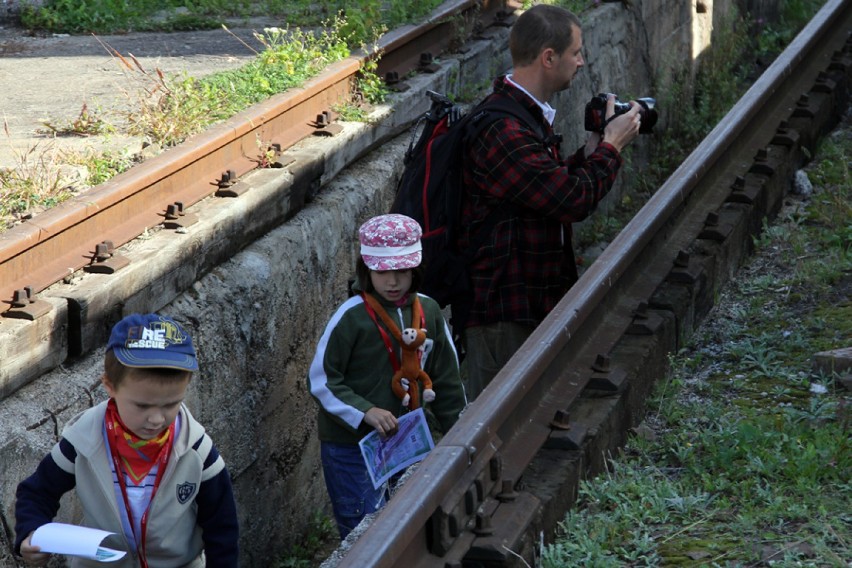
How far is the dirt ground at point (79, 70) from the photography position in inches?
270

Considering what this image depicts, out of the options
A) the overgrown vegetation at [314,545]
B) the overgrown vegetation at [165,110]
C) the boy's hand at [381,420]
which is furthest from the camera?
the overgrown vegetation at [314,545]

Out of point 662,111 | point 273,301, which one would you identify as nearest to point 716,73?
point 662,111

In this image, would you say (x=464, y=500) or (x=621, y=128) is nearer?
(x=464, y=500)

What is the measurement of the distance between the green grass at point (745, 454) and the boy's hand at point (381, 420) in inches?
38.1

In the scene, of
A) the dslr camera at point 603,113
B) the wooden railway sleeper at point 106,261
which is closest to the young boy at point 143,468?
the wooden railway sleeper at point 106,261

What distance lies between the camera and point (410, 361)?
192 inches

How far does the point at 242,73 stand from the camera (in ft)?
25.1

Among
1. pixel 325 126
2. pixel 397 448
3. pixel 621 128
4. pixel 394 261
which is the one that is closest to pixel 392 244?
pixel 394 261

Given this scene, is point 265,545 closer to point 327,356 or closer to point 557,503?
point 327,356

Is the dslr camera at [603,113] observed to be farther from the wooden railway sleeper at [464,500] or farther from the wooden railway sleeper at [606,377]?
the wooden railway sleeper at [464,500]

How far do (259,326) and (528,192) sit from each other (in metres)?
1.68

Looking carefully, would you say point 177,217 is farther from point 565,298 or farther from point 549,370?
point 549,370

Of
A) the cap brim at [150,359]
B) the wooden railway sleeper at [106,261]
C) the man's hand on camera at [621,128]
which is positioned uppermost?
the man's hand on camera at [621,128]

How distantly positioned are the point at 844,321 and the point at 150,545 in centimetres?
264
